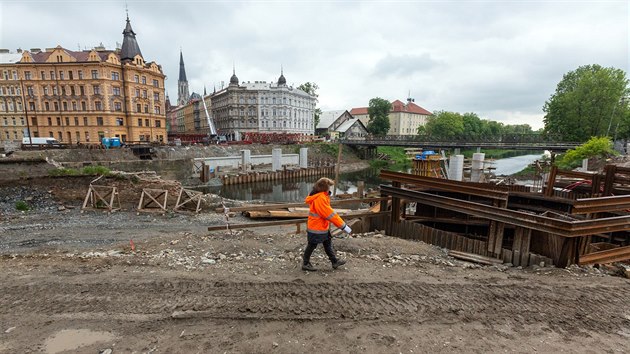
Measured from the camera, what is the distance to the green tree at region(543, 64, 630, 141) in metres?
41.0

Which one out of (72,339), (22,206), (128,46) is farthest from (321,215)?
(128,46)

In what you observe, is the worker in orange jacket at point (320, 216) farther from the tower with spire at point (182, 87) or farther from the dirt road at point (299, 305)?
the tower with spire at point (182, 87)

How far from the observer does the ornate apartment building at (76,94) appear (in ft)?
153

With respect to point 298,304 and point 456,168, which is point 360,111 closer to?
point 456,168

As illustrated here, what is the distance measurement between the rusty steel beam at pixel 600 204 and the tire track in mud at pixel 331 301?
5.37ft

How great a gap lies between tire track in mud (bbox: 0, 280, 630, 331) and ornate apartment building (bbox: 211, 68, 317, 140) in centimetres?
6876

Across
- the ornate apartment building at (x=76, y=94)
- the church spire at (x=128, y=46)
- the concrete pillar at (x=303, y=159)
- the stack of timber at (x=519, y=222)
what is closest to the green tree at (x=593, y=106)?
the concrete pillar at (x=303, y=159)

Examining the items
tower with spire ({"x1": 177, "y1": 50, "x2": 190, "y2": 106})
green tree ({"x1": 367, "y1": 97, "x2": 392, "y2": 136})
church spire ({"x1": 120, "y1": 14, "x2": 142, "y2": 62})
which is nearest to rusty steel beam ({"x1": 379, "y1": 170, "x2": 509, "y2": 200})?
church spire ({"x1": 120, "y1": 14, "x2": 142, "y2": 62})

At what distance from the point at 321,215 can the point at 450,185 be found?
4564 millimetres

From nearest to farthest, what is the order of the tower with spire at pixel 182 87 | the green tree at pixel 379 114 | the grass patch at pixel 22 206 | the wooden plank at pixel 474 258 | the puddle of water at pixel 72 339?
the puddle of water at pixel 72 339 → the wooden plank at pixel 474 258 → the grass patch at pixel 22 206 → the green tree at pixel 379 114 → the tower with spire at pixel 182 87

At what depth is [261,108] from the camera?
73000 millimetres

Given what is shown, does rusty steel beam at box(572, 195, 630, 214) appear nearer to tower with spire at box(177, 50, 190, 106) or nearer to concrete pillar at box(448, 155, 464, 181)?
concrete pillar at box(448, 155, 464, 181)

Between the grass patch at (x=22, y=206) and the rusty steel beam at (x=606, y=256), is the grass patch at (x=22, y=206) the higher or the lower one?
the lower one

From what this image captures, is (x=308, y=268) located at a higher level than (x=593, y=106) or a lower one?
lower
